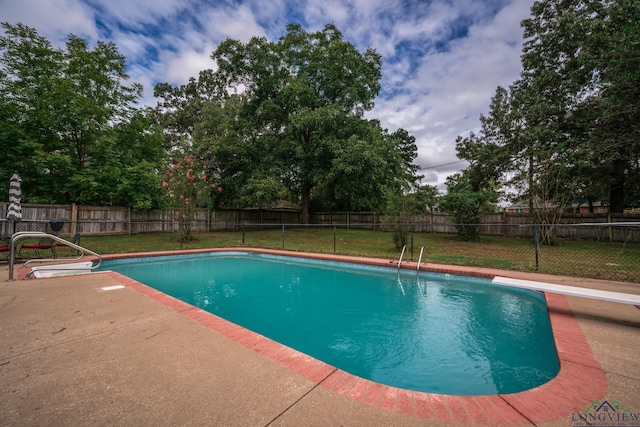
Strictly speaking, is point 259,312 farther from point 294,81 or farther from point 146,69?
point 294,81

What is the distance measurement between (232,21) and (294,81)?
7.89 m

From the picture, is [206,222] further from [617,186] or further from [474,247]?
[617,186]

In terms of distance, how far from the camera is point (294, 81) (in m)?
17.1

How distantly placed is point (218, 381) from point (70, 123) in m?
16.6

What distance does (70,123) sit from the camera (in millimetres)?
12586

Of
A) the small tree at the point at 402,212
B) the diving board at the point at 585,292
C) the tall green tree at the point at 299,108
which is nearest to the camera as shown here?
the diving board at the point at 585,292

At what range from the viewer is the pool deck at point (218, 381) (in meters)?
1.54

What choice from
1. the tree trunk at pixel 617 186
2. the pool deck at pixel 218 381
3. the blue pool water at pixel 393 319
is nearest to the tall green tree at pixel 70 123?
the blue pool water at pixel 393 319

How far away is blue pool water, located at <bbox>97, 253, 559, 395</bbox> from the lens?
9.48 feet

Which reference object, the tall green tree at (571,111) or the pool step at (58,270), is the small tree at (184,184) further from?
the tall green tree at (571,111)

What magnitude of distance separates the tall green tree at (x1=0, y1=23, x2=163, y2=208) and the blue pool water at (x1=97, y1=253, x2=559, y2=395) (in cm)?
763

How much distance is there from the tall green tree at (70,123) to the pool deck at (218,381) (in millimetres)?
12722

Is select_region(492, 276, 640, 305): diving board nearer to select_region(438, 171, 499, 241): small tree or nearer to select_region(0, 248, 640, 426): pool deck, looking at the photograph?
select_region(0, 248, 640, 426): pool deck

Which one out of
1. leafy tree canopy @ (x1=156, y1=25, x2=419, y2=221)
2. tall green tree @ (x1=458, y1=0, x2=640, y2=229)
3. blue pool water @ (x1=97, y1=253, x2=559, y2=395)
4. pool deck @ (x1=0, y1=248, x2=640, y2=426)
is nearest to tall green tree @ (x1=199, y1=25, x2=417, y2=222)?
leafy tree canopy @ (x1=156, y1=25, x2=419, y2=221)
